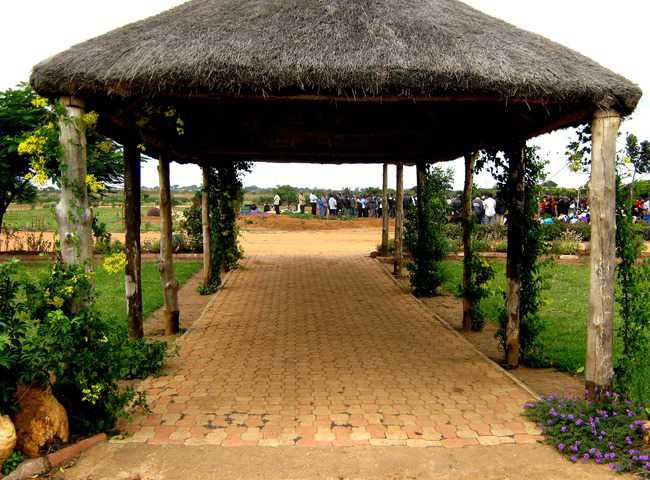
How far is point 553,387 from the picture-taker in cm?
570

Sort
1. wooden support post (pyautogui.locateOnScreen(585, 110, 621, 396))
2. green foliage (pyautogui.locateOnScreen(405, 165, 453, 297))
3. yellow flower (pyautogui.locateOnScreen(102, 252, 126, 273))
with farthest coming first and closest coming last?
green foliage (pyautogui.locateOnScreen(405, 165, 453, 297)) < yellow flower (pyautogui.locateOnScreen(102, 252, 126, 273)) < wooden support post (pyautogui.locateOnScreen(585, 110, 621, 396))

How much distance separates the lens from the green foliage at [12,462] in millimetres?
3721

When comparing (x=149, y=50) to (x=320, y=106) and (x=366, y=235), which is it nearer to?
(x=320, y=106)

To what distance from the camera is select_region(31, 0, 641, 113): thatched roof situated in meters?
4.56

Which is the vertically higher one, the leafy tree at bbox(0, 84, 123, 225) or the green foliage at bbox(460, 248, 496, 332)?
the leafy tree at bbox(0, 84, 123, 225)

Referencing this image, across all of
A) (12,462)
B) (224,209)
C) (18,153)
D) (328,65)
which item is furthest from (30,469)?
(224,209)

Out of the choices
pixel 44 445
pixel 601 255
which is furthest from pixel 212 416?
pixel 601 255

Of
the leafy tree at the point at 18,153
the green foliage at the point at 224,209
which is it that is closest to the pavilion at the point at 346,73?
the leafy tree at the point at 18,153

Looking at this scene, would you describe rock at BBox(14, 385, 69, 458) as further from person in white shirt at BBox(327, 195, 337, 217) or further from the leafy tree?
person in white shirt at BBox(327, 195, 337, 217)

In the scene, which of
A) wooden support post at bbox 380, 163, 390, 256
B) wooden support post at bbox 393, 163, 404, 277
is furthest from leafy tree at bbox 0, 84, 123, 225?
wooden support post at bbox 380, 163, 390, 256

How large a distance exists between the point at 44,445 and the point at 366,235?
2148cm

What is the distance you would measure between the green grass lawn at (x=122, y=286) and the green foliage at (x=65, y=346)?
2550 millimetres

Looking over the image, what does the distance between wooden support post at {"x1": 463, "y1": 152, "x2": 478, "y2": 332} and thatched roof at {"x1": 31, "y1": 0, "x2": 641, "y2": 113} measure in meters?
2.94

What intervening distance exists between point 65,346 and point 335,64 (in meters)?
3.01
